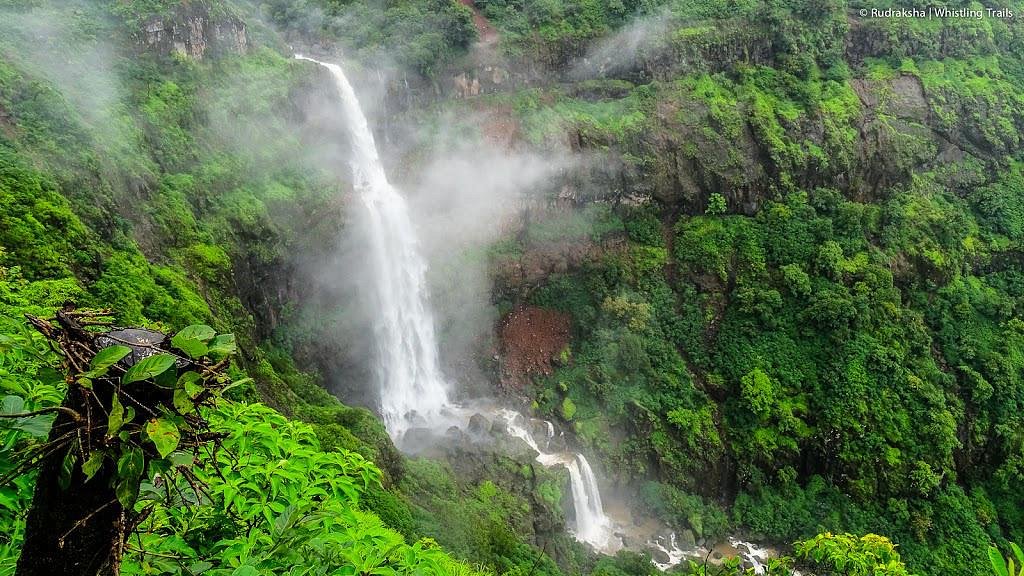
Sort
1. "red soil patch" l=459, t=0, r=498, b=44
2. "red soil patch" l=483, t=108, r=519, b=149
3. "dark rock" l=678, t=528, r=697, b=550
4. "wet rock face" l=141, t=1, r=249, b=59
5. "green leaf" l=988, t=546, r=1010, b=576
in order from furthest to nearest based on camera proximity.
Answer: "red soil patch" l=459, t=0, r=498, b=44, "red soil patch" l=483, t=108, r=519, b=149, "dark rock" l=678, t=528, r=697, b=550, "wet rock face" l=141, t=1, r=249, b=59, "green leaf" l=988, t=546, r=1010, b=576

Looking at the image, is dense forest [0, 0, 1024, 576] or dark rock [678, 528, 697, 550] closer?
dense forest [0, 0, 1024, 576]

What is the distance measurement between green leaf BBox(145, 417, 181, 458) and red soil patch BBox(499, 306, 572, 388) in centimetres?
2070

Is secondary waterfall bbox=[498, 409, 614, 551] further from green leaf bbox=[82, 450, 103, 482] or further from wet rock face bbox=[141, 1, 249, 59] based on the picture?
green leaf bbox=[82, 450, 103, 482]

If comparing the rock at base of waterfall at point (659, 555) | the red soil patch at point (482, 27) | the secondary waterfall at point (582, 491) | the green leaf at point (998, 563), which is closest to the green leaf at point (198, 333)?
the green leaf at point (998, 563)

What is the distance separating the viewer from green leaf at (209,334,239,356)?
6.15 feet

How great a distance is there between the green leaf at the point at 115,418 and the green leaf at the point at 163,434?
7 centimetres

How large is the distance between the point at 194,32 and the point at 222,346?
20.0 meters

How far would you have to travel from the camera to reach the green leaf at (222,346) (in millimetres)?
1873

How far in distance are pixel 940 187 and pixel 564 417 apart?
20.2 metres

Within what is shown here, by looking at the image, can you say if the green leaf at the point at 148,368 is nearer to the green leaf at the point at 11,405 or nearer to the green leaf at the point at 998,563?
the green leaf at the point at 11,405

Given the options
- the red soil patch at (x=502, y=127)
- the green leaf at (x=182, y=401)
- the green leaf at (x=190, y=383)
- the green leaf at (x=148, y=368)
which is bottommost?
the red soil patch at (x=502, y=127)

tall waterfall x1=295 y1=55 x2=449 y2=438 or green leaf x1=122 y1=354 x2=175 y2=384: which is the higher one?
green leaf x1=122 y1=354 x2=175 y2=384

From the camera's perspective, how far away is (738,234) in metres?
24.7

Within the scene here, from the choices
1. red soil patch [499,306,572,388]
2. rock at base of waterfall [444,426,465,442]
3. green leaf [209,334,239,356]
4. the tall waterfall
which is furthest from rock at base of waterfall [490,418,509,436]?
green leaf [209,334,239,356]
